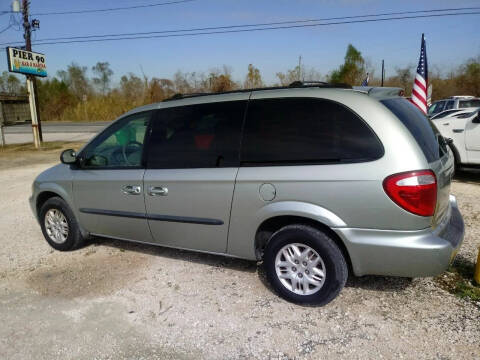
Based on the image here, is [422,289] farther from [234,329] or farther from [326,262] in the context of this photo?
[234,329]

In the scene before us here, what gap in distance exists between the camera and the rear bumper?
2.75m

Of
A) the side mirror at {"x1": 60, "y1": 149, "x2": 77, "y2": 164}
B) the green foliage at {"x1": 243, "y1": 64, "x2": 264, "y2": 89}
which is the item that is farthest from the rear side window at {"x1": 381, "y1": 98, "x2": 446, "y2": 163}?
the green foliage at {"x1": 243, "y1": 64, "x2": 264, "y2": 89}

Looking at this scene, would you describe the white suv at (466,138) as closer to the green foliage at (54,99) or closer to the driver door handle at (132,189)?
the driver door handle at (132,189)

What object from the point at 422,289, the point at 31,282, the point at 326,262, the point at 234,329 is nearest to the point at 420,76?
the point at 422,289

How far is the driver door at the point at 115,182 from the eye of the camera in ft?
13.0

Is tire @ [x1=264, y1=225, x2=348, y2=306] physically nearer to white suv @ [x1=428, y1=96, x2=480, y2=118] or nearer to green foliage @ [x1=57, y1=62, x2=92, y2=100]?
white suv @ [x1=428, y1=96, x2=480, y2=118]

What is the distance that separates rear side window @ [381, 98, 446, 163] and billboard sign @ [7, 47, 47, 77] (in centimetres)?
1597

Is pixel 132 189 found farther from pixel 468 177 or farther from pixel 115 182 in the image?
pixel 468 177

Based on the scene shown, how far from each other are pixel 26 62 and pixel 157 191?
15.4m

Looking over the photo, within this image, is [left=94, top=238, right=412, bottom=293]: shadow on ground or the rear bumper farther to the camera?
[left=94, top=238, right=412, bottom=293]: shadow on ground

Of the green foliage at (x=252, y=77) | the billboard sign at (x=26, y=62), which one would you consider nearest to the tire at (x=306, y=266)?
the billboard sign at (x=26, y=62)

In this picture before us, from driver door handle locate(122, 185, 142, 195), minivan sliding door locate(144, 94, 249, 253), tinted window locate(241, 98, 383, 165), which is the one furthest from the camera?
driver door handle locate(122, 185, 142, 195)

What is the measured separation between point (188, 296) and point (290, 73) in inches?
1097

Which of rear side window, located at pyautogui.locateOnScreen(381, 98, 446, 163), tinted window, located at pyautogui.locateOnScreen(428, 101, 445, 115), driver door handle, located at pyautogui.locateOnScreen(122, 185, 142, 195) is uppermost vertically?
tinted window, located at pyautogui.locateOnScreen(428, 101, 445, 115)
